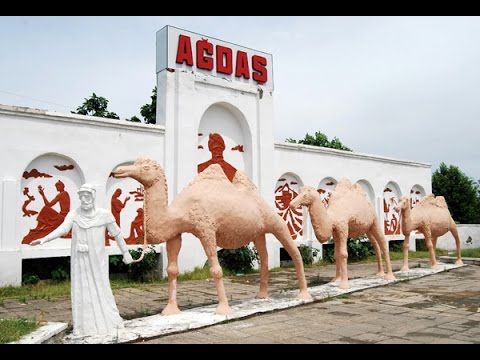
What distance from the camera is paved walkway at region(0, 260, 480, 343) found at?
5.52 meters

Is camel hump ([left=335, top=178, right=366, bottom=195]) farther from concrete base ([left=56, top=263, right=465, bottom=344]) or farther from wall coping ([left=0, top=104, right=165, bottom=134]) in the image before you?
wall coping ([left=0, top=104, right=165, bottom=134])

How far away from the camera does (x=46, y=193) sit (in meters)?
10.0

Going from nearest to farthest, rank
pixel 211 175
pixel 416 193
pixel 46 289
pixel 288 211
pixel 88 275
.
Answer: pixel 88 275
pixel 211 175
pixel 46 289
pixel 288 211
pixel 416 193

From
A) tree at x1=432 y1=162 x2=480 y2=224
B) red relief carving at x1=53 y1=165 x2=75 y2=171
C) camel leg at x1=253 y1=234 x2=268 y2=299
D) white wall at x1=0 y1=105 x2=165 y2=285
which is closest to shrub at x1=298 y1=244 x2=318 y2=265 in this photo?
white wall at x1=0 y1=105 x2=165 y2=285

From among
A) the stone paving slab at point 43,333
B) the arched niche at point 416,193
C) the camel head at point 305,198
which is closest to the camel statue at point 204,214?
the camel head at point 305,198

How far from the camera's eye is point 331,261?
15.3m

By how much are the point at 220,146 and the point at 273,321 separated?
288 inches

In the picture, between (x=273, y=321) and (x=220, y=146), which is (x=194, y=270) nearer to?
(x=220, y=146)

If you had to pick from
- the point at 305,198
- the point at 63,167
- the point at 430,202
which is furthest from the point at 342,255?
the point at 63,167

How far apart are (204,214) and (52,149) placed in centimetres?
499

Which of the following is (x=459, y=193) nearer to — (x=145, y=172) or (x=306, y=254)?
(x=306, y=254)

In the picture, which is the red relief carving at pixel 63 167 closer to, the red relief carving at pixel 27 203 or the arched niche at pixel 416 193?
the red relief carving at pixel 27 203

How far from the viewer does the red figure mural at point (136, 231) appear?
11242 millimetres
